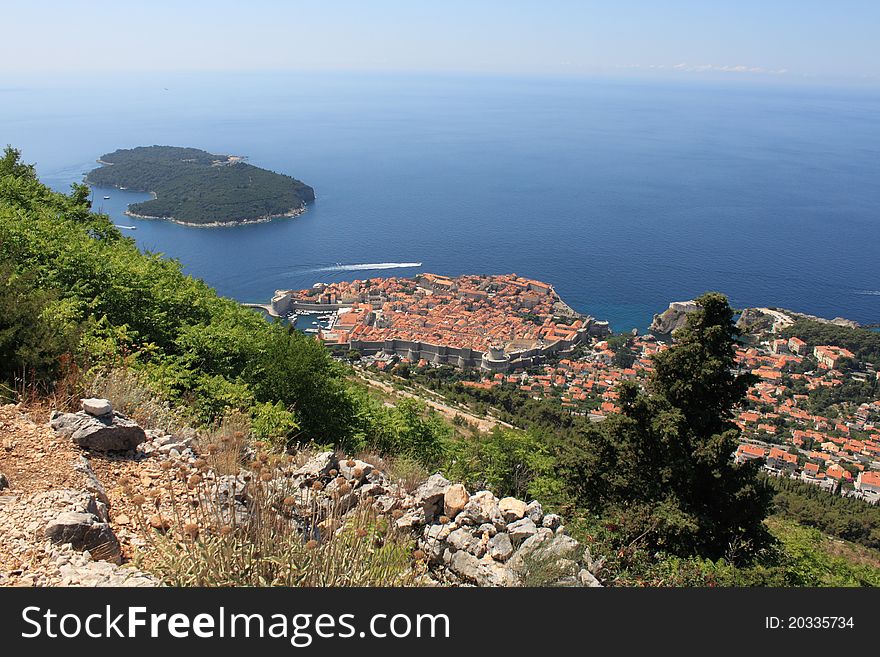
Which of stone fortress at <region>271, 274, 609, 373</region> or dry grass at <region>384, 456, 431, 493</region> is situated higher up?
dry grass at <region>384, 456, 431, 493</region>

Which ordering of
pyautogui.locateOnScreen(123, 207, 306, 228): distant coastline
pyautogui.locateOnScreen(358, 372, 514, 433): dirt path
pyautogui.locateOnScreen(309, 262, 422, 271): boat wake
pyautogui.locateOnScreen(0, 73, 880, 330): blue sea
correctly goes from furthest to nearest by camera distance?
1. pyautogui.locateOnScreen(123, 207, 306, 228): distant coastline
2. pyautogui.locateOnScreen(309, 262, 422, 271): boat wake
3. pyautogui.locateOnScreen(0, 73, 880, 330): blue sea
4. pyautogui.locateOnScreen(358, 372, 514, 433): dirt path

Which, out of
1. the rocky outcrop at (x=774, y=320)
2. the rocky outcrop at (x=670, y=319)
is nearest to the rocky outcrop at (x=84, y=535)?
the rocky outcrop at (x=670, y=319)

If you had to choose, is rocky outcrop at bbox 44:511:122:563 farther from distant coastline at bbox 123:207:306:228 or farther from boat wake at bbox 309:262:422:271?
distant coastline at bbox 123:207:306:228

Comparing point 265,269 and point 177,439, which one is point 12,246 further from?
point 265,269

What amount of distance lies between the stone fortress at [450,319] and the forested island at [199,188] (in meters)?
24.4

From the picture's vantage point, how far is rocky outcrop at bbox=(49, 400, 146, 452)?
13.1 ft

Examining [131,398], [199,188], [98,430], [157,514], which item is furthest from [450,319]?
[199,188]

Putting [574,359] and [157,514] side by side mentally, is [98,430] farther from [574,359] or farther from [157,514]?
[574,359]

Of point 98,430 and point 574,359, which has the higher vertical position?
point 98,430

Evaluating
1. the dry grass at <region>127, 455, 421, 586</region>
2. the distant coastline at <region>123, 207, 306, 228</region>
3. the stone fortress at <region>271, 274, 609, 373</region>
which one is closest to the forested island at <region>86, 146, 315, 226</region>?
the distant coastline at <region>123, 207, 306, 228</region>

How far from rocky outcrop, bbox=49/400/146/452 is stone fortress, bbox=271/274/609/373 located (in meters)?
35.0

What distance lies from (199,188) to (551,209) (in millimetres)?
49316

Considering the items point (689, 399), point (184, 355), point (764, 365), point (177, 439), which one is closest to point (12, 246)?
point (184, 355)

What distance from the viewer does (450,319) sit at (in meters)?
46.7
